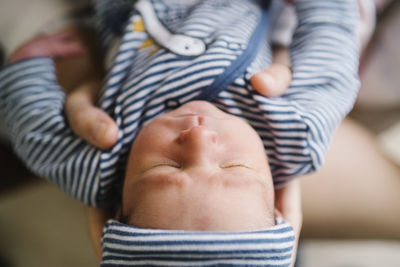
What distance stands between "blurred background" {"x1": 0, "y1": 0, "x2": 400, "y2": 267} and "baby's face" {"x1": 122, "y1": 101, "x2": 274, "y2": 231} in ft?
1.16

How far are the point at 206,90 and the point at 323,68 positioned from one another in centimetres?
22

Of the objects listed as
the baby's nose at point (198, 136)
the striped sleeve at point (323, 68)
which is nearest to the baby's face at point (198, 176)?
the baby's nose at point (198, 136)

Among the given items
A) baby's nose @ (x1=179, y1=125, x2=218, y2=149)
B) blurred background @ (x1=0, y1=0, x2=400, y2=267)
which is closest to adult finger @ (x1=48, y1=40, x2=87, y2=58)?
blurred background @ (x1=0, y1=0, x2=400, y2=267)

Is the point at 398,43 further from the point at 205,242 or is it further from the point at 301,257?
the point at 205,242

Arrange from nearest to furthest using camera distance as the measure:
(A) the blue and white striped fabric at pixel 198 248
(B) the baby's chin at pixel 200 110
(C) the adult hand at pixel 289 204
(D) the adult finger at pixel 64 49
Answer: (A) the blue and white striped fabric at pixel 198 248 < (B) the baby's chin at pixel 200 110 < (C) the adult hand at pixel 289 204 < (D) the adult finger at pixel 64 49

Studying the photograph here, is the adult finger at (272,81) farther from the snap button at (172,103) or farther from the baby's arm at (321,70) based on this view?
the snap button at (172,103)

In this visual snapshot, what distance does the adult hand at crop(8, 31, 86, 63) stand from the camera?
0.72 meters

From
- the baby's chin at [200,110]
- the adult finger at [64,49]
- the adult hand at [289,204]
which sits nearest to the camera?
the baby's chin at [200,110]

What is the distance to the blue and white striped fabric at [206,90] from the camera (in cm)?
56

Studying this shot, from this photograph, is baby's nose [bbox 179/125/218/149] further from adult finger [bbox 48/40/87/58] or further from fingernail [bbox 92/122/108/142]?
adult finger [bbox 48/40/87/58]

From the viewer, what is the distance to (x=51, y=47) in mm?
758

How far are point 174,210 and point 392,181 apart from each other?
604mm

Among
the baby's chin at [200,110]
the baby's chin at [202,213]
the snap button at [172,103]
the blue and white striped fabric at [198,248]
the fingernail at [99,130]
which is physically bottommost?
the blue and white striped fabric at [198,248]

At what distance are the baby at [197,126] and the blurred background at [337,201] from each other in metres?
0.24
